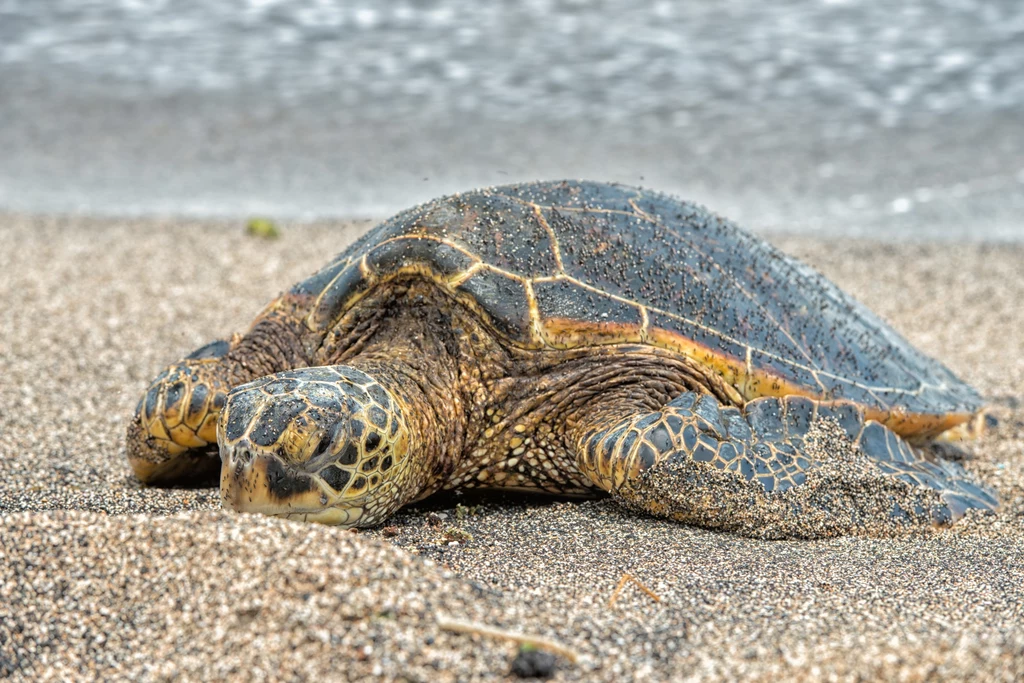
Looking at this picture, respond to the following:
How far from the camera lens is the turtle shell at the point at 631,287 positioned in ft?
11.9

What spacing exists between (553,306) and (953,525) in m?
1.65

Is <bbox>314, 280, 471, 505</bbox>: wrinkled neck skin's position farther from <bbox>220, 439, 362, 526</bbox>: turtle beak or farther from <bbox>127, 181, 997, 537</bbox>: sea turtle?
<bbox>220, 439, 362, 526</bbox>: turtle beak

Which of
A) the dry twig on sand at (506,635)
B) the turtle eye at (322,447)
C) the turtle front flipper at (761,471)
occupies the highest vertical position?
the turtle eye at (322,447)

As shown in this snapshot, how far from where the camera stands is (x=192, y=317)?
620cm

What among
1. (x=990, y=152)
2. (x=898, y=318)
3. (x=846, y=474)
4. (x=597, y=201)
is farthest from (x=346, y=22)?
(x=846, y=474)

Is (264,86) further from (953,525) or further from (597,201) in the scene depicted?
(953,525)

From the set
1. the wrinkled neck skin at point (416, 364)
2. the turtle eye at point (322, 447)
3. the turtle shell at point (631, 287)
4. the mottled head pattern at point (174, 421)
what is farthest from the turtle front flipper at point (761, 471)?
the mottled head pattern at point (174, 421)

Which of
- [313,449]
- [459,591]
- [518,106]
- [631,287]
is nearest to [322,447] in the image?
[313,449]

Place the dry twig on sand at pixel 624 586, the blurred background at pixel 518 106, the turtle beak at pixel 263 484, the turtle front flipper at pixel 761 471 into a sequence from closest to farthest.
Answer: the dry twig on sand at pixel 624 586 < the turtle beak at pixel 263 484 < the turtle front flipper at pixel 761 471 < the blurred background at pixel 518 106

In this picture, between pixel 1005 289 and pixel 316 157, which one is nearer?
pixel 1005 289

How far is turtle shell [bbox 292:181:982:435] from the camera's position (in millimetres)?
3627

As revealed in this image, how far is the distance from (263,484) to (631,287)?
161 cm

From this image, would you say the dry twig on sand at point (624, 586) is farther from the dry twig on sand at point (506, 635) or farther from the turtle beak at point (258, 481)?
the turtle beak at point (258, 481)

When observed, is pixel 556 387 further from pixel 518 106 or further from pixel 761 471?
pixel 518 106
